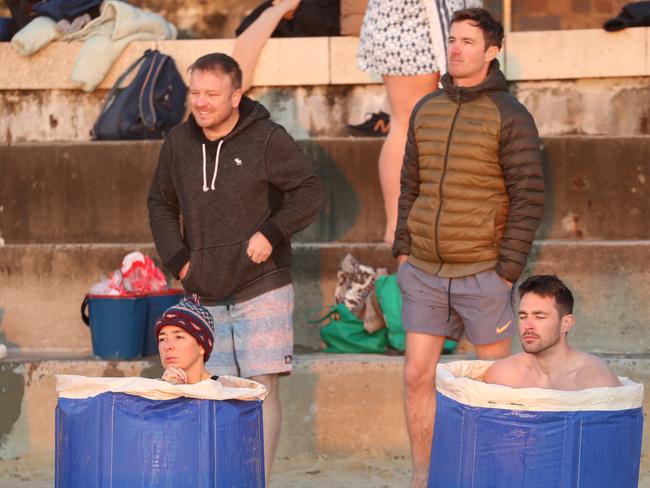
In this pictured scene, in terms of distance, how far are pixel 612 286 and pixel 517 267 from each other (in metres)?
1.73

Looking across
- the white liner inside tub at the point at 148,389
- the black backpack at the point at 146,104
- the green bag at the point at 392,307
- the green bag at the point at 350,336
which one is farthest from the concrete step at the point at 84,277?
the white liner inside tub at the point at 148,389

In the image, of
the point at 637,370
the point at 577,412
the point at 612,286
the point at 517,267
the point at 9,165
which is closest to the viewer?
the point at 577,412

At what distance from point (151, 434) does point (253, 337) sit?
4.06 feet

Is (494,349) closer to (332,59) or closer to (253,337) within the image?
(253,337)

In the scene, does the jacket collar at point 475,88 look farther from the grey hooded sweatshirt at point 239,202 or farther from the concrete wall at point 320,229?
the concrete wall at point 320,229

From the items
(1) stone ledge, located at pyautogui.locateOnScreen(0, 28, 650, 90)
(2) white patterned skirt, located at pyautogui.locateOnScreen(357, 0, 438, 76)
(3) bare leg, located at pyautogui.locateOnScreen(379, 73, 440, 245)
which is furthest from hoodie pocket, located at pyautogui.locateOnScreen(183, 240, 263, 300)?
(1) stone ledge, located at pyautogui.locateOnScreen(0, 28, 650, 90)

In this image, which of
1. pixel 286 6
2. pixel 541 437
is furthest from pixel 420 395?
pixel 286 6

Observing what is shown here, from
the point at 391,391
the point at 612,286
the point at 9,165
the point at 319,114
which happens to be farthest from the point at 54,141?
the point at 612,286

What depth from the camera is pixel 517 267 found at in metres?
5.36

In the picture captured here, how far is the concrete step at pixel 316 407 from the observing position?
6.60m

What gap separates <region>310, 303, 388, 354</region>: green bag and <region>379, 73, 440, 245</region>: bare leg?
562 mm

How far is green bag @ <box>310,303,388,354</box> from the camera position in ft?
22.5

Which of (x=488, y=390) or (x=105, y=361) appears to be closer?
(x=488, y=390)

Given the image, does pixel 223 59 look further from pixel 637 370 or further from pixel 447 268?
pixel 637 370
